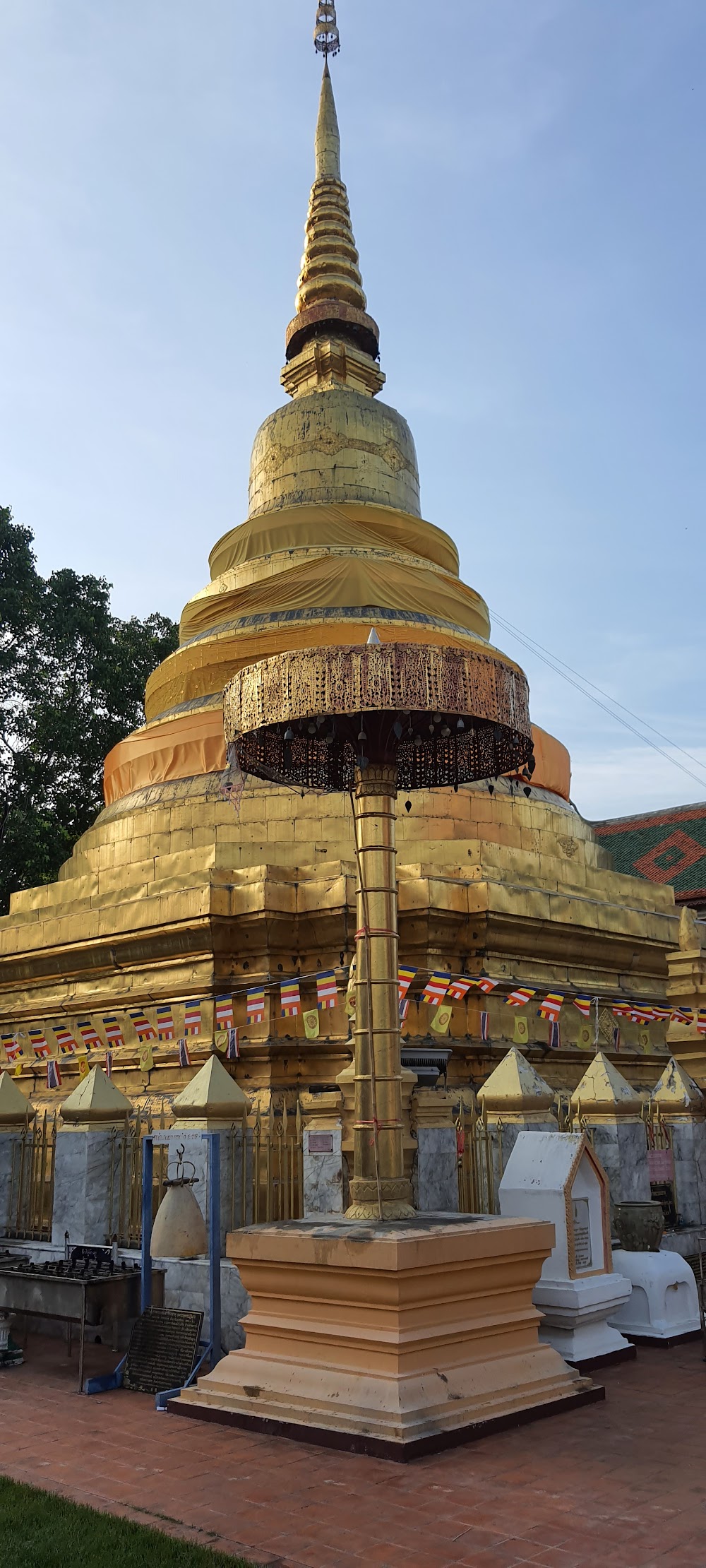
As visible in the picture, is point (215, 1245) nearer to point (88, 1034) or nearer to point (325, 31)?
point (88, 1034)

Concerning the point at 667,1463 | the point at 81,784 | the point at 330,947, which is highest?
the point at 81,784

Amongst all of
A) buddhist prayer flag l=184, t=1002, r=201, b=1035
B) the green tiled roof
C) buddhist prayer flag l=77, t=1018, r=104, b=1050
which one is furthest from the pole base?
the green tiled roof

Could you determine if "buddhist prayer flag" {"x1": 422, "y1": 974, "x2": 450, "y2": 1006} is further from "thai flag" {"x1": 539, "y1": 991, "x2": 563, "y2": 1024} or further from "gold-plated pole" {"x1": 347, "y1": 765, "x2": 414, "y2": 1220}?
"gold-plated pole" {"x1": 347, "y1": 765, "x2": 414, "y2": 1220}

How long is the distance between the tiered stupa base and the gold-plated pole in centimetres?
24

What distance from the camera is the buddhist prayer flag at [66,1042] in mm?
14469

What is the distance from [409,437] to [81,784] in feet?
34.4

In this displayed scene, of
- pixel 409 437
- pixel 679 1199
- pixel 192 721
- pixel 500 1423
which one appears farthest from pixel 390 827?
pixel 409 437

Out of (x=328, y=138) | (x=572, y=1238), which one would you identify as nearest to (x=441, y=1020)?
(x=572, y=1238)

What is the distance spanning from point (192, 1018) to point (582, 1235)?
597 cm

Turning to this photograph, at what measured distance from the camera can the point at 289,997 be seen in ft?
41.9

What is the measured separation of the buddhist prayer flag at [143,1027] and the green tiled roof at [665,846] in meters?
15.6

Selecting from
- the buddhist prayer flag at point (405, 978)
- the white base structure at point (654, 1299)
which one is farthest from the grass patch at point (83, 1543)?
the buddhist prayer flag at point (405, 978)

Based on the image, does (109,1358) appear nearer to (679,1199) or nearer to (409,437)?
(679,1199)

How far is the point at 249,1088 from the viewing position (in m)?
13.3
